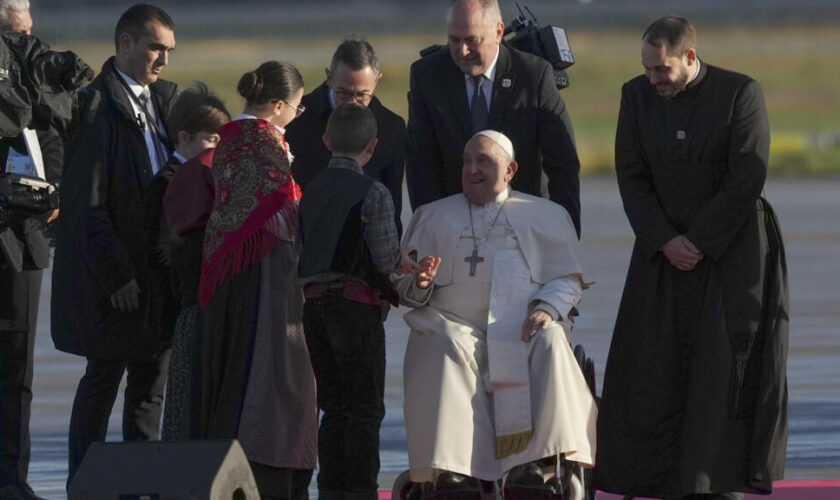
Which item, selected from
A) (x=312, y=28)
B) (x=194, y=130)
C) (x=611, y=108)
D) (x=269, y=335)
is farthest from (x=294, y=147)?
(x=312, y=28)

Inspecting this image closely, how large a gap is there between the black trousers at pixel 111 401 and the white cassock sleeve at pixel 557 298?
163 cm

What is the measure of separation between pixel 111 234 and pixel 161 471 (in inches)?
68.2

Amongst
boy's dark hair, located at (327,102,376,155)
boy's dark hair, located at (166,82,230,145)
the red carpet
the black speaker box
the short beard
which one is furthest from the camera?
the red carpet

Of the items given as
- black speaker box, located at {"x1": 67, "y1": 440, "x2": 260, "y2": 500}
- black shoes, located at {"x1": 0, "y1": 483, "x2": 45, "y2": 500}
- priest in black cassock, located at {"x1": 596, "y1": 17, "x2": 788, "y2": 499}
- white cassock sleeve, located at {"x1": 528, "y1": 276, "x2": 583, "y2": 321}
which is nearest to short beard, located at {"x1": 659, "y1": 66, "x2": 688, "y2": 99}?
A: priest in black cassock, located at {"x1": 596, "y1": 17, "x2": 788, "y2": 499}

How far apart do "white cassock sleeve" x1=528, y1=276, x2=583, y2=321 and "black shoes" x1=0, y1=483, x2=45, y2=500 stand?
220 centimetres

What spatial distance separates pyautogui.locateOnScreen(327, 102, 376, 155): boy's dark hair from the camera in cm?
659

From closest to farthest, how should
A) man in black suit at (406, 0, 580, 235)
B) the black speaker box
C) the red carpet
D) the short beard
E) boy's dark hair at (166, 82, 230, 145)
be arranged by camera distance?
the black speaker box, the short beard, boy's dark hair at (166, 82, 230, 145), man in black suit at (406, 0, 580, 235), the red carpet

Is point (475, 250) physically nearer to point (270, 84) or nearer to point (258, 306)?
point (258, 306)

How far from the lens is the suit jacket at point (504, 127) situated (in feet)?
23.4

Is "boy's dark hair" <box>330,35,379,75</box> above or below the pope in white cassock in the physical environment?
above

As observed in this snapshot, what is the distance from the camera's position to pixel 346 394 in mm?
6523

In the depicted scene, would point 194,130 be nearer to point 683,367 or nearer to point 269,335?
point 269,335

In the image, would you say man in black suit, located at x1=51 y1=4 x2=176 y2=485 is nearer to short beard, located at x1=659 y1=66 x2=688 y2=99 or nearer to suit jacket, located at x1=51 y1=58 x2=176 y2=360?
suit jacket, located at x1=51 y1=58 x2=176 y2=360

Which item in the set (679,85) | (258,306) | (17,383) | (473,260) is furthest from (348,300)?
(17,383)
